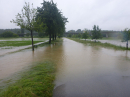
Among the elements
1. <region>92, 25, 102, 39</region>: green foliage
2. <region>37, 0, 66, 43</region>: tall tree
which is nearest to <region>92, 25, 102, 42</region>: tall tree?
<region>92, 25, 102, 39</region>: green foliage

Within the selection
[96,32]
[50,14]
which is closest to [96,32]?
[96,32]

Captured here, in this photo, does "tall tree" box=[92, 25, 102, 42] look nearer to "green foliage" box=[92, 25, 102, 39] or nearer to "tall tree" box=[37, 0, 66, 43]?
"green foliage" box=[92, 25, 102, 39]

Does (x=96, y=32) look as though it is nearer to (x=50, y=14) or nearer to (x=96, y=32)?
(x=96, y=32)

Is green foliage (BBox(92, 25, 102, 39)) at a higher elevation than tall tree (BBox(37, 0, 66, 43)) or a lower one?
lower

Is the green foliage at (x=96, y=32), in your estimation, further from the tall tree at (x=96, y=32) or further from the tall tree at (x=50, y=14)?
the tall tree at (x=50, y=14)

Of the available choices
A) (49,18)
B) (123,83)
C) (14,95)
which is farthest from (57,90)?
(49,18)

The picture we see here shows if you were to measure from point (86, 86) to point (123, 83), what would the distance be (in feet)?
5.53

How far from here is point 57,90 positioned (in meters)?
4.00

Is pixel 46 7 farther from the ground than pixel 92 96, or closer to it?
farther from the ground

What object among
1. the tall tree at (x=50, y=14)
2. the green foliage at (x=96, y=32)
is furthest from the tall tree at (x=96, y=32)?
the tall tree at (x=50, y=14)

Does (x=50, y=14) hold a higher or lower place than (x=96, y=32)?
higher

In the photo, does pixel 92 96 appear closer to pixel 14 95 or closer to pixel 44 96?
pixel 44 96

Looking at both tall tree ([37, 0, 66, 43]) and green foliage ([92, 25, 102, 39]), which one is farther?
green foliage ([92, 25, 102, 39])

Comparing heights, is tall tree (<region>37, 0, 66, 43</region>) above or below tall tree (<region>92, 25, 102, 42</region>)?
above
